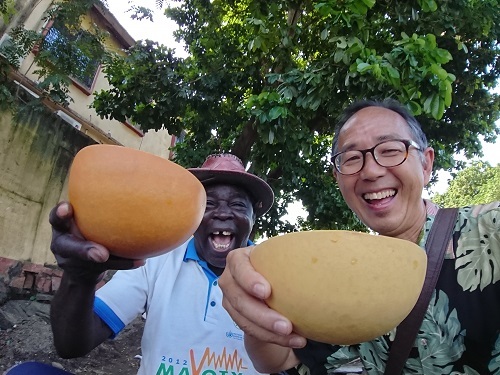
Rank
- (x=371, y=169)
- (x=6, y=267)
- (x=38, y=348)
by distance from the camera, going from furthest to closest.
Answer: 1. (x=6, y=267)
2. (x=38, y=348)
3. (x=371, y=169)

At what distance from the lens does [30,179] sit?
4.50 meters

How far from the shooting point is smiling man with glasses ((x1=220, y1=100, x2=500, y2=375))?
0.88 m

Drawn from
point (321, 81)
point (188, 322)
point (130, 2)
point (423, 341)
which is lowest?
point (188, 322)

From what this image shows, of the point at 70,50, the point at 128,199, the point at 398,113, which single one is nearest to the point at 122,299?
the point at 128,199

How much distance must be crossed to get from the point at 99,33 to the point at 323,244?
175 inches

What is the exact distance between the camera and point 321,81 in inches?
146

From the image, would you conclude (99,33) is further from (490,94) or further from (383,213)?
(490,94)

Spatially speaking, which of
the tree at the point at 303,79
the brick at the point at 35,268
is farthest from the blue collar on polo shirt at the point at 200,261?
the brick at the point at 35,268

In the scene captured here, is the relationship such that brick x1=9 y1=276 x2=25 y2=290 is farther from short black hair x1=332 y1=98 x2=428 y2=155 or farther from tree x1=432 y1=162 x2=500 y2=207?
tree x1=432 y1=162 x2=500 y2=207

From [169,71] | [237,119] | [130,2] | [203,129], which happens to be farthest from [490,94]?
[130,2]

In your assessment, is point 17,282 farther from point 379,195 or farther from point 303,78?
point 379,195

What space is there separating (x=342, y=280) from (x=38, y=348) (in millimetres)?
3941

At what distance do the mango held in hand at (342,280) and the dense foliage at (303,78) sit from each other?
271 cm

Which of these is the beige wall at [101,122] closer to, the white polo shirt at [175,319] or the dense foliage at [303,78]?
the dense foliage at [303,78]
